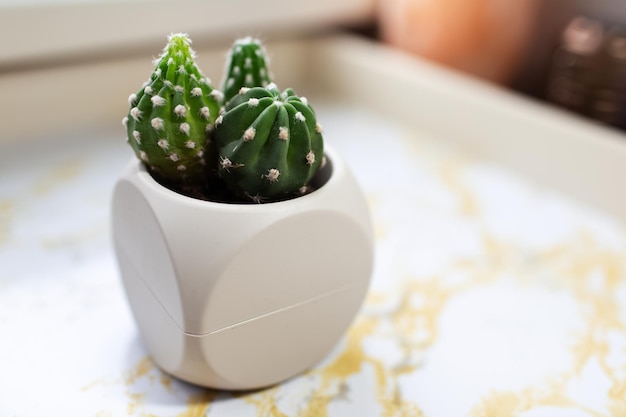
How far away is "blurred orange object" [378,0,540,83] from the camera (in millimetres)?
1018

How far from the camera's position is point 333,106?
112 cm

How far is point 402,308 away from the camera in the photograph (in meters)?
0.63

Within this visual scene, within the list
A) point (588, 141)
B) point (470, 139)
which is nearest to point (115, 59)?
point (470, 139)

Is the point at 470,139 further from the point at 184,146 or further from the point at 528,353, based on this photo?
the point at 184,146

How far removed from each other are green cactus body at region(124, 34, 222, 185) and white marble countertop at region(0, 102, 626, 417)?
193 mm

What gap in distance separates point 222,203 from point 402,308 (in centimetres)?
26

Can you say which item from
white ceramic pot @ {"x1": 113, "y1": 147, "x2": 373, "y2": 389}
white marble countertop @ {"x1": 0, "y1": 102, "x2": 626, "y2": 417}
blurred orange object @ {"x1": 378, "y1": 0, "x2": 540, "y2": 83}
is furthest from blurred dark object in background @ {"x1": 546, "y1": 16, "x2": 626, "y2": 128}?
white ceramic pot @ {"x1": 113, "y1": 147, "x2": 373, "y2": 389}

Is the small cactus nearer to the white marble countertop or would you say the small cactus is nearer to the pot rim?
the pot rim

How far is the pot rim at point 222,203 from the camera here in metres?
0.43

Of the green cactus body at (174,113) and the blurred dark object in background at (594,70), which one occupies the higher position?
the green cactus body at (174,113)

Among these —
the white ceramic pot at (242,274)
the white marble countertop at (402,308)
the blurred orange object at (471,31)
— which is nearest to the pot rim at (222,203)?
the white ceramic pot at (242,274)

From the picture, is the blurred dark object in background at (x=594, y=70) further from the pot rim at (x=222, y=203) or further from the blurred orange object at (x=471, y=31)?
the pot rim at (x=222, y=203)

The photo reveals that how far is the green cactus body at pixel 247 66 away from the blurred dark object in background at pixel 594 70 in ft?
2.21

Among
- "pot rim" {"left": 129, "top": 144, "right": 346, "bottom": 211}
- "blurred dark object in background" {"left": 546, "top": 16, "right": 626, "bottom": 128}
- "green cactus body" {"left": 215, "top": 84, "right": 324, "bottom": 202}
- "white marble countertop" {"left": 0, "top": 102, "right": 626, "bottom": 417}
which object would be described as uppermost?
"green cactus body" {"left": 215, "top": 84, "right": 324, "bottom": 202}
